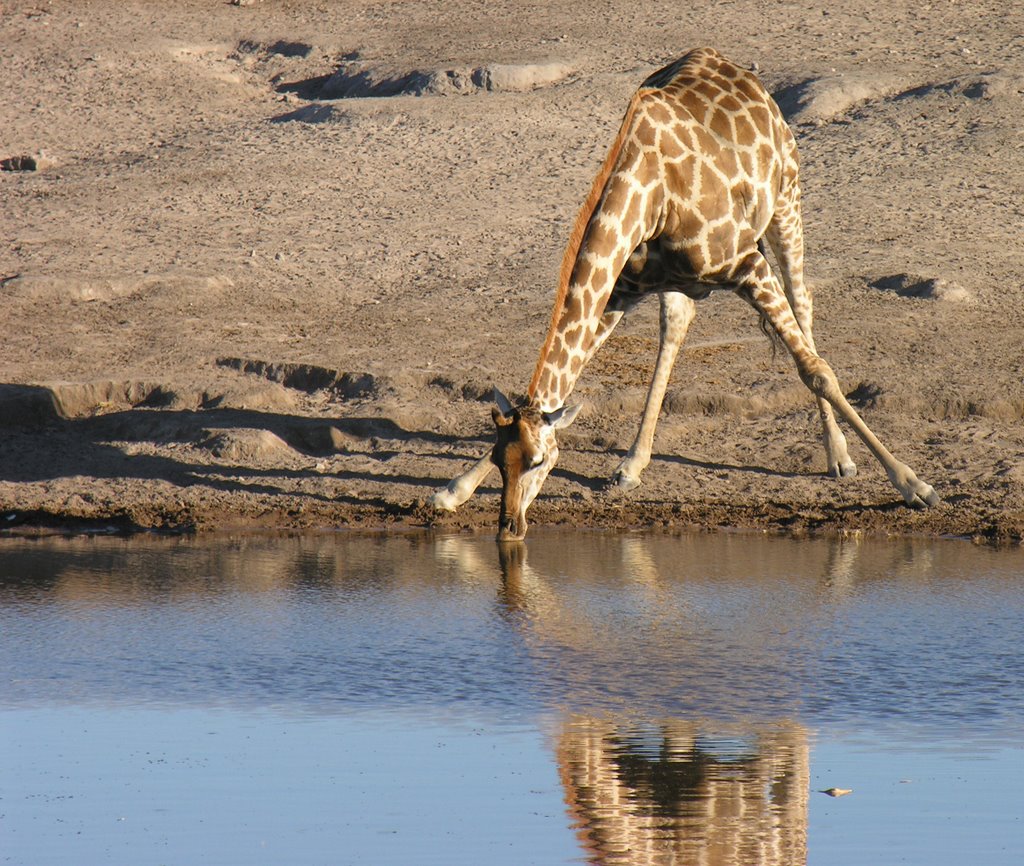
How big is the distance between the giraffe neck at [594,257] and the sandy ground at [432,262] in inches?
31.4

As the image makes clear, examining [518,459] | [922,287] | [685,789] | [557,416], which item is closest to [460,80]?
[922,287]

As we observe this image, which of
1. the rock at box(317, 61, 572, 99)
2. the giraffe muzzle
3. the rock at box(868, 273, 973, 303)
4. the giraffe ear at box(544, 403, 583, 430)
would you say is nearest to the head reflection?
the giraffe muzzle

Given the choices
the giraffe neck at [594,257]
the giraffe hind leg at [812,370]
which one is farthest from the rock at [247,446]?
the giraffe hind leg at [812,370]

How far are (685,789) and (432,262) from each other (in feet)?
31.4

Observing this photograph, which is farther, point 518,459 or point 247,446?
point 247,446

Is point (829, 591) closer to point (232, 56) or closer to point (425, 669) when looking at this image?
point (425, 669)

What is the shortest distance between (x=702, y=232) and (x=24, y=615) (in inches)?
159

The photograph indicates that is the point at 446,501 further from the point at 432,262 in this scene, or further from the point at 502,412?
the point at 432,262

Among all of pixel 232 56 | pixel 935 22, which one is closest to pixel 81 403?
pixel 232 56

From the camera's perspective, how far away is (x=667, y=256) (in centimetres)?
903

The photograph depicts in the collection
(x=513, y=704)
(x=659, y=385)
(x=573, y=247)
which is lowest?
(x=659, y=385)

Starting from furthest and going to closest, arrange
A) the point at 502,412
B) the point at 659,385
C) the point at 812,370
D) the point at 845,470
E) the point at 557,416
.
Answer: the point at 659,385 → the point at 845,470 → the point at 812,370 → the point at 502,412 → the point at 557,416

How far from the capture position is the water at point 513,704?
166 inches

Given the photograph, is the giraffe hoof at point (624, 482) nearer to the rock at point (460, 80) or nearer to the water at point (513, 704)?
the water at point (513, 704)
